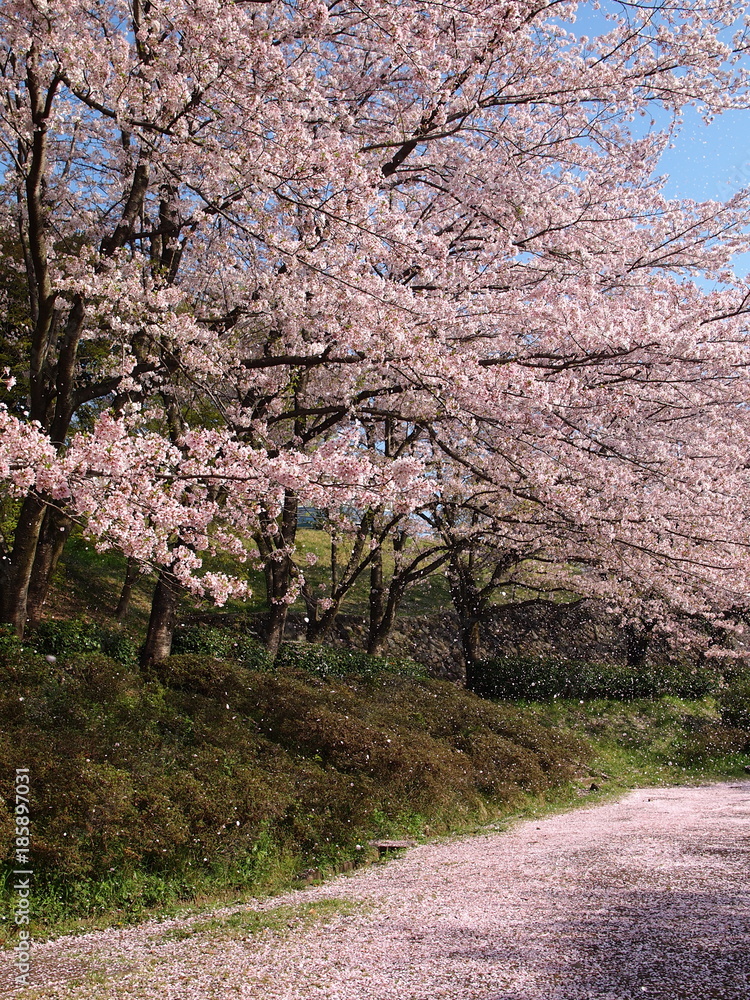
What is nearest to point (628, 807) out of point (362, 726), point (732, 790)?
point (732, 790)

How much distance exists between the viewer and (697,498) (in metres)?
10.7

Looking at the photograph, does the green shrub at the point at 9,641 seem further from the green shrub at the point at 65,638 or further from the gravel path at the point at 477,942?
the gravel path at the point at 477,942

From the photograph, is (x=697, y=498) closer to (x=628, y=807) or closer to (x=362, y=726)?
(x=628, y=807)

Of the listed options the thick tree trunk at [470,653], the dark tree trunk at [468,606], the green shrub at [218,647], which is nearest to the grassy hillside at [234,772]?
the green shrub at [218,647]

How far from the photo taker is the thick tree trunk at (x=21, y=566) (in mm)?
7977

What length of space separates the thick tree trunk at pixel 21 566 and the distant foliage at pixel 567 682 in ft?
37.5

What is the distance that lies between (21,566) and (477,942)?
628 cm

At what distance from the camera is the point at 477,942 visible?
13.6ft

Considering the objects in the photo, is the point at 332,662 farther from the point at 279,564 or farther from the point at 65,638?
the point at 65,638

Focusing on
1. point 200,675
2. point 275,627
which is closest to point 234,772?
point 200,675

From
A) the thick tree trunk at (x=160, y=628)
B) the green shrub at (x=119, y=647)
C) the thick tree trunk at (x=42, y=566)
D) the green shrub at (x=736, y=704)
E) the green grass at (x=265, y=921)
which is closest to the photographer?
the green grass at (x=265, y=921)

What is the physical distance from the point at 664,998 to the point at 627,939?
795mm

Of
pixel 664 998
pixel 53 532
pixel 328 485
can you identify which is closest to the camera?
pixel 664 998

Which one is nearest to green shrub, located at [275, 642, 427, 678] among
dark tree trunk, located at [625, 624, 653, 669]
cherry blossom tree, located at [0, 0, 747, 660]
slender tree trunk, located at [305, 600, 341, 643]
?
slender tree trunk, located at [305, 600, 341, 643]
